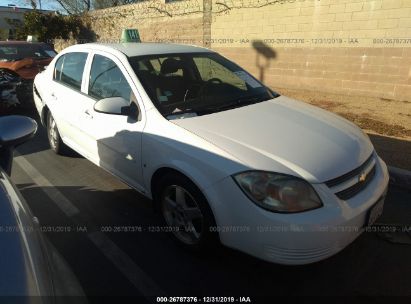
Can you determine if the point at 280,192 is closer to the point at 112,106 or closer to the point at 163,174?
the point at 163,174

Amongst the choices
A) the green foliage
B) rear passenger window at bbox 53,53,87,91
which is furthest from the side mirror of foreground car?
the green foliage

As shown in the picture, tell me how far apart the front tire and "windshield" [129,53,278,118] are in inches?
24.1

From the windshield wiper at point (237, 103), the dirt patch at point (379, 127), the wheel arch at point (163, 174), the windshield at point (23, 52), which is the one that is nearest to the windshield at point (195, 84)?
the windshield wiper at point (237, 103)

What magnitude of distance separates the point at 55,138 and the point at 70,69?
110 centimetres

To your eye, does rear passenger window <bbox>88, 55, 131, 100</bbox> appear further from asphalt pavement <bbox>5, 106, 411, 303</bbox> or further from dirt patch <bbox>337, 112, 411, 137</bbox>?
dirt patch <bbox>337, 112, 411, 137</bbox>

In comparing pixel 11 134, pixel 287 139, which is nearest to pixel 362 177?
pixel 287 139

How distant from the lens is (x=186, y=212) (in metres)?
2.92

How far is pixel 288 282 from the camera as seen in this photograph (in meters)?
2.76

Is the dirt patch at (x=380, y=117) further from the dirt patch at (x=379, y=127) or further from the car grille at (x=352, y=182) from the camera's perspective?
the car grille at (x=352, y=182)

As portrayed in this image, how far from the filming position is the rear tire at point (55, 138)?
16.7 ft

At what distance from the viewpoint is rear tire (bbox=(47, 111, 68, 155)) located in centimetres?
508

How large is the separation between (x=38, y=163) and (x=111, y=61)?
216 cm

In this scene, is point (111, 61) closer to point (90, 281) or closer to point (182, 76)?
point (182, 76)

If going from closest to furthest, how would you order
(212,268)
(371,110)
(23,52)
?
(212,268) → (371,110) → (23,52)
